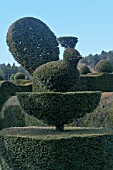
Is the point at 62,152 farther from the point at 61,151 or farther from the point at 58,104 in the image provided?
the point at 58,104

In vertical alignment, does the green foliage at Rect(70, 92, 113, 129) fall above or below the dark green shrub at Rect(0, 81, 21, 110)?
below

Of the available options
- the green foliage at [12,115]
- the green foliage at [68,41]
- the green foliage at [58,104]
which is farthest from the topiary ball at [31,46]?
the green foliage at [12,115]

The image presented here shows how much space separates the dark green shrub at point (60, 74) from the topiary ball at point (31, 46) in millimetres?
1523

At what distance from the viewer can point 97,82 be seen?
23.0 m

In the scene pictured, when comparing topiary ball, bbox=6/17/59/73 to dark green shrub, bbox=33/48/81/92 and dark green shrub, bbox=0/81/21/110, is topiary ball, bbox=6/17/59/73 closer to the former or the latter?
dark green shrub, bbox=33/48/81/92

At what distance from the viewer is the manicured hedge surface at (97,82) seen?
73.3 feet

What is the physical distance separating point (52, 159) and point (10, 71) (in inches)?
2572

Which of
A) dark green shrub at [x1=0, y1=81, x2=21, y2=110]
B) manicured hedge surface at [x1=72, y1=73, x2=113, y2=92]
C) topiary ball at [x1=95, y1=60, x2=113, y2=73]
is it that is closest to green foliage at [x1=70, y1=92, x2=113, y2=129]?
dark green shrub at [x1=0, y1=81, x2=21, y2=110]

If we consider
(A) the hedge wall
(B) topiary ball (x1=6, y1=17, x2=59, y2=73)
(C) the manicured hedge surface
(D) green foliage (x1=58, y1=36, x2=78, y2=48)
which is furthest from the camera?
(C) the manicured hedge surface

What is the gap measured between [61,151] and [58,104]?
89 centimetres

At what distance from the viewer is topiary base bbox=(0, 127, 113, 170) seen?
692 centimetres

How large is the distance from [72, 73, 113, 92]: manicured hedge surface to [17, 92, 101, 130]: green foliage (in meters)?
14.3

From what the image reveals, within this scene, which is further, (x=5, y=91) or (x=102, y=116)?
(x=5, y=91)

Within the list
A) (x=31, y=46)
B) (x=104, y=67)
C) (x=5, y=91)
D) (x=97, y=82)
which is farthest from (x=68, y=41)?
(x=104, y=67)
